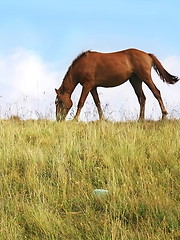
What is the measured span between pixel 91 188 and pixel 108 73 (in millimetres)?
7763

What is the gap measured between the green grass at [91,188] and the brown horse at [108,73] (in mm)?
5388

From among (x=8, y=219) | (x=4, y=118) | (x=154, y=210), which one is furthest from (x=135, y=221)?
(x=4, y=118)

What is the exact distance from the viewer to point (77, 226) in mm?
3693

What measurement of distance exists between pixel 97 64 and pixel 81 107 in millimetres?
1298

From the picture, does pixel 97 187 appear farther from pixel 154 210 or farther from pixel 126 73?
pixel 126 73

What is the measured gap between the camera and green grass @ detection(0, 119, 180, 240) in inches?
141

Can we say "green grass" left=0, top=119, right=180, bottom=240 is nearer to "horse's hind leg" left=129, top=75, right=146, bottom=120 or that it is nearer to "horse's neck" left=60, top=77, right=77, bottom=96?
"horse's neck" left=60, top=77, right=77, bottom=96

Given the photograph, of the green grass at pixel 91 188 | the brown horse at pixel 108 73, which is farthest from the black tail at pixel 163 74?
the green grass at pixel 91 188

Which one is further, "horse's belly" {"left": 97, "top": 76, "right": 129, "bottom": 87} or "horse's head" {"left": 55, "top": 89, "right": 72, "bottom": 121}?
"horse's belly" {"left": 97, "top": 76, "right": 129, "bottom": 87}

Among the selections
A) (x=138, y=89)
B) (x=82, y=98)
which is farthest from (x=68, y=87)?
(x=138, y=89)

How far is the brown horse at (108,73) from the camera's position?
38.5 ft

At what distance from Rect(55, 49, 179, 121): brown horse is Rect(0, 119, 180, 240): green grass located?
17.7 feet

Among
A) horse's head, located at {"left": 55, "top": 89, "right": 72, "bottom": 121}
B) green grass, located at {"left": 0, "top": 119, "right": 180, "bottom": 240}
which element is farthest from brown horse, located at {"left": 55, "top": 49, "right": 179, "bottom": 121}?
green grass, located at {"left": 0, "top": 119, "right": 180, "bottom": 240}

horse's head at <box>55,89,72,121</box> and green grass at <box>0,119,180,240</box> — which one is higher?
horse's head at <box>55,89,72,121</box>
